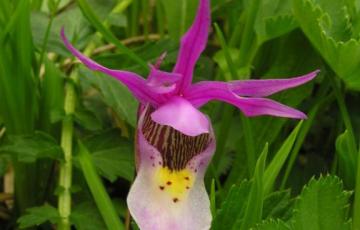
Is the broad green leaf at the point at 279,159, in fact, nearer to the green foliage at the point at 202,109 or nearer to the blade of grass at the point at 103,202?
the green foliage at the point at 202,109

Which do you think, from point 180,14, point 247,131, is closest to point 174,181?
point 247,131

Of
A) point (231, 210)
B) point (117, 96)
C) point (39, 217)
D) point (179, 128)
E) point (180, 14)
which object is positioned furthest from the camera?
point (180, 14)

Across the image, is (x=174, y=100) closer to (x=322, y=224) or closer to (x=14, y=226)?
(x=322, y=224)

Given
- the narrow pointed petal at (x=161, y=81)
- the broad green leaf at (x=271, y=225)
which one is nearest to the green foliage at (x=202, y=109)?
the broad green leaf at (x=271, y=225)

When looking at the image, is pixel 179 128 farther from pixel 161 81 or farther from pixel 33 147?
pixel 33 147

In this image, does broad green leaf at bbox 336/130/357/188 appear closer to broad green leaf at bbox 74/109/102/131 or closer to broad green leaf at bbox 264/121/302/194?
broad green leaf at bbox 264/121/302/194

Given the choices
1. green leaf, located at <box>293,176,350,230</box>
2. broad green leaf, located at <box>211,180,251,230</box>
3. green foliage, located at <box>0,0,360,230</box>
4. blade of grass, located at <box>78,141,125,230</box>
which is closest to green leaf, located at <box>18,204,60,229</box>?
green foliage, located at <box>0,0,360,230</box>

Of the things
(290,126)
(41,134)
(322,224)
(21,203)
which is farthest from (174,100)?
(290,126)
